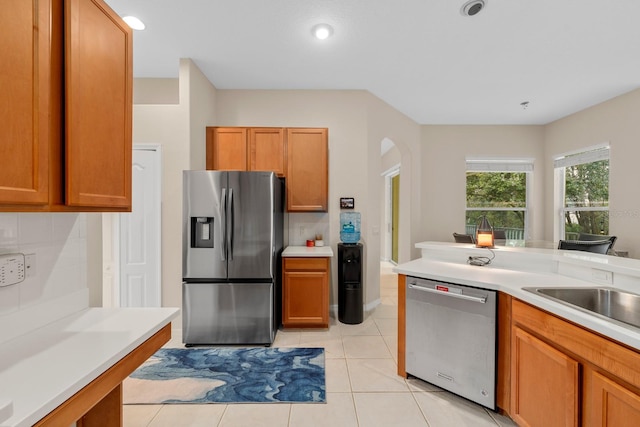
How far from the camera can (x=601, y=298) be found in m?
1.63

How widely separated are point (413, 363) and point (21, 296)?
2302mm

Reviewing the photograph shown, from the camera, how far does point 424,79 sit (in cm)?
354

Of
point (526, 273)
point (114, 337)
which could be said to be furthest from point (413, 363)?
point (114, 337)

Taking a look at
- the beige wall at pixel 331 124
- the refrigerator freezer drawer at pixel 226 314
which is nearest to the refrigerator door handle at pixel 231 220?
the refrigerator freezer drawer at pixel 226 314

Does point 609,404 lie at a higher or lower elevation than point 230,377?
higher

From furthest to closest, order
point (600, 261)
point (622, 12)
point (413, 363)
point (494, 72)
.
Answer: point (494, 72) < point (622, 12) < point (413, 363) < point (600, 261)

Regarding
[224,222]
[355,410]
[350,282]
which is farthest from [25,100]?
[350,282]

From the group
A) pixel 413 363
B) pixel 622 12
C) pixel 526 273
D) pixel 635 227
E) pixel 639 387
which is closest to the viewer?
pixel 639 387

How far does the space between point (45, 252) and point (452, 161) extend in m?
5.50

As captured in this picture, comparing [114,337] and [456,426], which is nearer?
[114,337]

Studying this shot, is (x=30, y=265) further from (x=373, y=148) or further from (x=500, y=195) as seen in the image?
(x=500, y=195)

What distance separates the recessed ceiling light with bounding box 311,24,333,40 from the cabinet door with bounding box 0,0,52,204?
206cm

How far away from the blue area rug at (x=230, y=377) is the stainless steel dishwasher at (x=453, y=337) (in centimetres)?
81

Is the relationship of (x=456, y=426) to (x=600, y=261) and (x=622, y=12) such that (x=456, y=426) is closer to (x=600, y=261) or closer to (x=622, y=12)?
(x=600, y=261)
